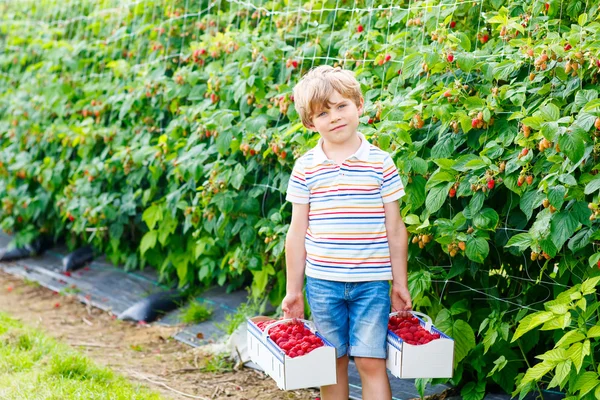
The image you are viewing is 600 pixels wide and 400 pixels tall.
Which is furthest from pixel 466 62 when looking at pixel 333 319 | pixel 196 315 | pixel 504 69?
pixel 196 315

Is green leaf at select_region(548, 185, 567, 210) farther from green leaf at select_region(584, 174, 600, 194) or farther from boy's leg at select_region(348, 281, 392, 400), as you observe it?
boy's leg at select_region(348, 281, 392, 400)

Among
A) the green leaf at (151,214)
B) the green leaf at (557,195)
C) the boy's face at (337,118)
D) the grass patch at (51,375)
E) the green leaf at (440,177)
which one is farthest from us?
the green leaf at (151,214)

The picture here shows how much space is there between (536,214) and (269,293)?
5.71 ft

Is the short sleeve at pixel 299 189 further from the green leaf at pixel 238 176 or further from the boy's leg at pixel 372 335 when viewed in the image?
the green leaf at pixel 238 176

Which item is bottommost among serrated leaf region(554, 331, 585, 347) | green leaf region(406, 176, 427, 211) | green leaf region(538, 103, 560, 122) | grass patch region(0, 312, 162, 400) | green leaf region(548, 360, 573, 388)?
grass patch region(0, 312, 162, 400)

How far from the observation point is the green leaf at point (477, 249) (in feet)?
8.87

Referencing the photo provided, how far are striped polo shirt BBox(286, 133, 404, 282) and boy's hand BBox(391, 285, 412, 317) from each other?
0.06m

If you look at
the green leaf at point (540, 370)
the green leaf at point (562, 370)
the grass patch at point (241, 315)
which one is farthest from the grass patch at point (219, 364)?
the green leaf at point (562, 370)

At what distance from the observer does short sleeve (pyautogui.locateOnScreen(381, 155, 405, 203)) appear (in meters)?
2.63

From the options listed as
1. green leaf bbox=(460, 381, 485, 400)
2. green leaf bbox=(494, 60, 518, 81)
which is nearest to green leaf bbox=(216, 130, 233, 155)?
green leaf bbox=(494, 60, 518, 81)

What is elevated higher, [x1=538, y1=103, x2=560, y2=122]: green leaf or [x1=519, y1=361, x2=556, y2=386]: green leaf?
[x1=538, y1=103, x2=560, y2=122]: green leaf

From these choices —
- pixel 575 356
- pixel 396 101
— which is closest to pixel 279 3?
pixel 396 101

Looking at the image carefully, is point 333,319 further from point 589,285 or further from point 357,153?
point 589,285

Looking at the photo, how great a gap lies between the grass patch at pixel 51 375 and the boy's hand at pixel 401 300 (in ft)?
3.80
